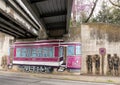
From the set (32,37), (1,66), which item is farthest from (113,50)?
(1,66)

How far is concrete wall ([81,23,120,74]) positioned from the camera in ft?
69.3

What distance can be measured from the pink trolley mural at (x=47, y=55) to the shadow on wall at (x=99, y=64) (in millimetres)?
1115

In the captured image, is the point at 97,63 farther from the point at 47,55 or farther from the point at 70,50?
the point at 47,55

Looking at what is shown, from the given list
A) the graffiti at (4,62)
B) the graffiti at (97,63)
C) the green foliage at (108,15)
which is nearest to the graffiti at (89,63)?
the graffiti at (97,63)

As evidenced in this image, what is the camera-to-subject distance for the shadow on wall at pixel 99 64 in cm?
2041

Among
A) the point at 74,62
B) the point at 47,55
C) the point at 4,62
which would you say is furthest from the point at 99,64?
the point at 4,62

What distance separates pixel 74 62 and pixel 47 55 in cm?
365

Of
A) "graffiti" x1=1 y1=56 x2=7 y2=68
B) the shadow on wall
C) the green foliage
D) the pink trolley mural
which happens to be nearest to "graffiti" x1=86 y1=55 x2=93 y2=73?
the shadow on wall

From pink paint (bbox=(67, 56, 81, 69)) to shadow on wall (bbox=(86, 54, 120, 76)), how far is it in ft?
3.23

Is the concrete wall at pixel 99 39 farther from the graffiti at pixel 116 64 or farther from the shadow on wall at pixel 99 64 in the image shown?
the graffiti at pixel 116 64

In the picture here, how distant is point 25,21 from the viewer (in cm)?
1805

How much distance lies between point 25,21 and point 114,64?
10233 mm

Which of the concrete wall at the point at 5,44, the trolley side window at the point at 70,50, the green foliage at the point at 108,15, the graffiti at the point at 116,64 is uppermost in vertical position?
the green foliage at the point at 108,15

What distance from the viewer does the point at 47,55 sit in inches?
920
